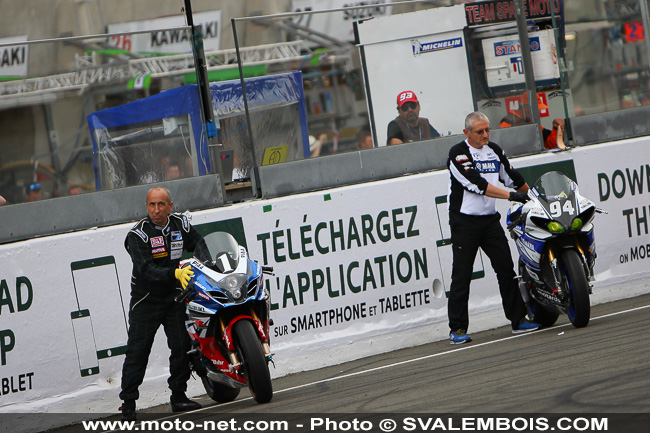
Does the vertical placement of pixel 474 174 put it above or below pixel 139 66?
below

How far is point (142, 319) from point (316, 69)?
3570mm

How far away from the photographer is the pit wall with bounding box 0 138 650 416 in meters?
8.09

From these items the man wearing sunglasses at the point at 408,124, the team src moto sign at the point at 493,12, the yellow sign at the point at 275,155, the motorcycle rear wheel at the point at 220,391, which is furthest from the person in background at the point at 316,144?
the motorcycle rear wheel at the point at 220,391

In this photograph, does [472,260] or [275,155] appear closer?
[472,260]

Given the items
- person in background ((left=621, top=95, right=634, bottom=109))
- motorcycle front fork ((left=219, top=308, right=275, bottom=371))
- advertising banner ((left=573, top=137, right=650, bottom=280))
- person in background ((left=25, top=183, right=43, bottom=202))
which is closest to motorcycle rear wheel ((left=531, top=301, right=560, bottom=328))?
advertising banner ((left=573, top=137, right=650, bottom=280))

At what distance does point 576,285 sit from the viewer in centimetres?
808

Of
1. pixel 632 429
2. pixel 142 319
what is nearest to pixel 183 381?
pixel 142 319

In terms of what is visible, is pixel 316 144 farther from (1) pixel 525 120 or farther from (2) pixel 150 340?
(2) pixel 150 340

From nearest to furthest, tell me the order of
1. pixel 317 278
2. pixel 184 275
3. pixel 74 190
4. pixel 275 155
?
pixel 184 275
pixel 74 190
pixel 317 278
pixel 275 155

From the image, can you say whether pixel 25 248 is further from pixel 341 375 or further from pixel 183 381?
pixel 341 375

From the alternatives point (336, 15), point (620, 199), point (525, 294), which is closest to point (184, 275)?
point (525, 294)

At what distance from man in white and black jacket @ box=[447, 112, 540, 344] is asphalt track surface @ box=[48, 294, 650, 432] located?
0.28 metres

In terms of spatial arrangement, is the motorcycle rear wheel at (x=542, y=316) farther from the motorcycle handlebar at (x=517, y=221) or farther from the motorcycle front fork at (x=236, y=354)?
the motorcycle front fork at (x=236, y=354)

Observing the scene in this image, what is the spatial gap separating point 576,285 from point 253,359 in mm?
2966
